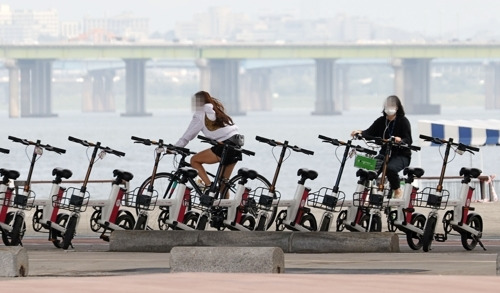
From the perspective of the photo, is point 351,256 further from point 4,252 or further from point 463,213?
point 4,252

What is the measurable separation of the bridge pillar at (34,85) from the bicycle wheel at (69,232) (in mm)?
161099

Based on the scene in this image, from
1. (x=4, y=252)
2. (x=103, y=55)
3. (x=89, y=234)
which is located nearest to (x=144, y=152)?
(x=103, y=55)

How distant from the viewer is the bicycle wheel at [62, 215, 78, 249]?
15.8m

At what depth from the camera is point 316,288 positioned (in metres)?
5.21

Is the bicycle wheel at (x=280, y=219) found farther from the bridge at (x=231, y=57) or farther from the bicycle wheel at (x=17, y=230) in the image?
the bridge at (x=231, y=57)

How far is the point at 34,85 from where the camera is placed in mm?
191250

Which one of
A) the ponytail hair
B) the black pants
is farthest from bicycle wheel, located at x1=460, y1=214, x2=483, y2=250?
the ponytail hair

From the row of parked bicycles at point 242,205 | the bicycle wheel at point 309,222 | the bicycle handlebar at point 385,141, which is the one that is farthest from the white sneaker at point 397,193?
the bicycle wheel at point 309,222

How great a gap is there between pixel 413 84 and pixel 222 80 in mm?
21253

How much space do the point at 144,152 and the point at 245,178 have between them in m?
81.5

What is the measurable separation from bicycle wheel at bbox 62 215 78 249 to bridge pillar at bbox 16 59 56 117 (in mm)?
161099

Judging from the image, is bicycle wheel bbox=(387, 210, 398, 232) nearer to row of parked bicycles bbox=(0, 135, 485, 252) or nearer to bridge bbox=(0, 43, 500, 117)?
row of parked bicycles bbox=(0, 135, 485, 252)

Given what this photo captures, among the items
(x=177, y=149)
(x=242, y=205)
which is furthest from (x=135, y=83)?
(x=242, y=205)

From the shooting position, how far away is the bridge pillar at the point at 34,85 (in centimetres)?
18250
